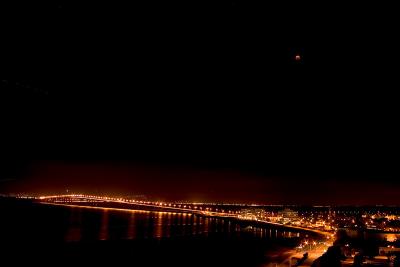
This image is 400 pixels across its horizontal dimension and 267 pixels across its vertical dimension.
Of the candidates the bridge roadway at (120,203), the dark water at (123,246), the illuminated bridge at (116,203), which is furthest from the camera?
the illuminated bridge at (116,203)

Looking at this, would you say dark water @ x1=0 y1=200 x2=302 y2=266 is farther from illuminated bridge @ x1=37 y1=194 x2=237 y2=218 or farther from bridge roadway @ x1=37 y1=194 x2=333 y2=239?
illuminated bridge @ x1=37 y1=194 x2=237 y2=218

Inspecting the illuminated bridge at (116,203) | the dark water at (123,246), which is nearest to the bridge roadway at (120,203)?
the illuminated bridge at (116,203)

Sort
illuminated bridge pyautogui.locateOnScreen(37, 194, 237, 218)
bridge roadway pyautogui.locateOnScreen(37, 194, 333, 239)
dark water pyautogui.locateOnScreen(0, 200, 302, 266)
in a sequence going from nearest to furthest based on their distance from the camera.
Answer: dark water pyautogui.locateOnScreen(0, 200, 302, 266) → bridge roadway pyautogui.locateOnScreen(37, 194, 333, 239) → illuminated bridge pyautogui.locateOnScreen(37, 194, 237, 218)

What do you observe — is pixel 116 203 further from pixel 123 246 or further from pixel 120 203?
pixel 123 246

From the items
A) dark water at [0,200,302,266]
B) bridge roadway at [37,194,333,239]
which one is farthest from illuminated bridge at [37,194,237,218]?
dark water at [0,200,302,266]

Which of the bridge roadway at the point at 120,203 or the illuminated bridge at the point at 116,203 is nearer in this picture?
the bridge roadway at the point at 120,203

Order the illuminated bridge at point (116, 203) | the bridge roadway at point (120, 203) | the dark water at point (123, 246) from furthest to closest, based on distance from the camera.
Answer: the illuminated bridge at point (116, 203) → the bridge roadway at point (120, 203) → the dark water at point (123, 246)

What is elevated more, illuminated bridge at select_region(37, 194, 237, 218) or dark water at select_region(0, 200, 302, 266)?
illuminated bridge at select_region(37, 194, 237, 218)

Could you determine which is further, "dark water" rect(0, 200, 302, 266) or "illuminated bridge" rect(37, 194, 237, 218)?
"illuminated bridge" rect(37, 194, 237, 218)

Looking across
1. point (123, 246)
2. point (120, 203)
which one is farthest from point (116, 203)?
point (123, 246)

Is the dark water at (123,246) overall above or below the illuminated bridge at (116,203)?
below

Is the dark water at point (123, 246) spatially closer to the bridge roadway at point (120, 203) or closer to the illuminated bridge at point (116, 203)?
the bridge roadway at point (120, 203)
